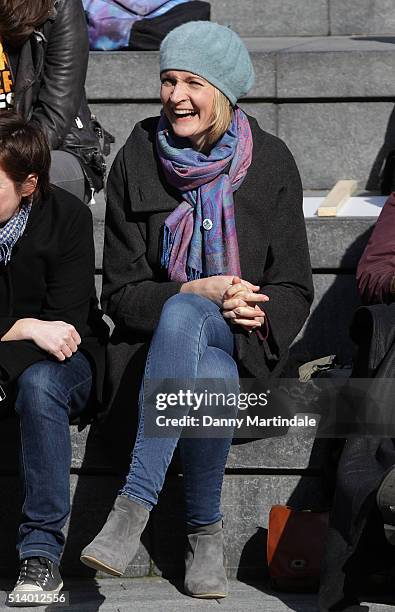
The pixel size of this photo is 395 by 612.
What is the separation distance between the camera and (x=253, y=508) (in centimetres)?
398

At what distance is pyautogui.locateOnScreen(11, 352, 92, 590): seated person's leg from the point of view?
3.57 metres

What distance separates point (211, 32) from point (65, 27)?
78 centimetres

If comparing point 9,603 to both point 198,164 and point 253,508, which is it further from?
point 198,164

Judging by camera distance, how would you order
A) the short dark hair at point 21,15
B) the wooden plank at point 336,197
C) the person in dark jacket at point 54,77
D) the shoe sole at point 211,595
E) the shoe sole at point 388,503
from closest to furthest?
the shoe sole at point 388,503, the shoe sole at point 211,595, the short dark hair at point 21,15, the person in dark jacket at point 54,77, the wooden plank at point 336,197

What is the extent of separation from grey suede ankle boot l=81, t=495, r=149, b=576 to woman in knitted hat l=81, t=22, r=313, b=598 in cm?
25

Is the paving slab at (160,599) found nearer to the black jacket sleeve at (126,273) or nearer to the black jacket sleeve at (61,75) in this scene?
the black jacket sleeve at (126,273)

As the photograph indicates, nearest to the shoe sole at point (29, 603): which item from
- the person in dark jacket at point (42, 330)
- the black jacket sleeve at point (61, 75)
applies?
the person in dark jacket at point (42, 330)

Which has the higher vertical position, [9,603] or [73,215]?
[73,215]

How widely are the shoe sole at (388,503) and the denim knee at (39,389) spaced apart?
93 centimetres

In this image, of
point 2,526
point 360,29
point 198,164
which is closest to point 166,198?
point 198,164

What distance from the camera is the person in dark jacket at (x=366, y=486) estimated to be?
343 cm

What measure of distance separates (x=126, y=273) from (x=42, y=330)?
1.30ft

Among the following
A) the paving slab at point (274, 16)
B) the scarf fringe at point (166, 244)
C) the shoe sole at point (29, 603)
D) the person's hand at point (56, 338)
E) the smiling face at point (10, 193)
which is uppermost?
the paving slab at point (274, 16)

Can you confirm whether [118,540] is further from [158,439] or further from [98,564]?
[158,439]
